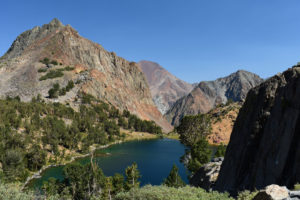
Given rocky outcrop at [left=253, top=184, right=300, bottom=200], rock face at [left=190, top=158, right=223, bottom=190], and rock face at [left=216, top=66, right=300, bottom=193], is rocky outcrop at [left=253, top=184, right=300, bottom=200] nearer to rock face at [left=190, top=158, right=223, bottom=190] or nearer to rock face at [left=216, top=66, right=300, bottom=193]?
rock face at [left=216, top=66, right=300, bottom=193]

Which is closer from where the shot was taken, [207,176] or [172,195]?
[172,195]

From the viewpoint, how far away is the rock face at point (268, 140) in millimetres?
21188

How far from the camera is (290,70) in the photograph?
26.8 metres

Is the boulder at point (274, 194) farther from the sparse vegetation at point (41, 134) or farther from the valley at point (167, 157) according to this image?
the sparse vegetation at point (41, 134)

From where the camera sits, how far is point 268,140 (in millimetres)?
24922

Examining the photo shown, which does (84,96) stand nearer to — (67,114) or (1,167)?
(67,114)

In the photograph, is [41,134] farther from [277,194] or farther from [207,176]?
[277,194]

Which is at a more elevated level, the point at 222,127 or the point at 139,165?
the point at 222,127

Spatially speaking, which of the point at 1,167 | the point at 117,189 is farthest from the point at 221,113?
the point at 1,167

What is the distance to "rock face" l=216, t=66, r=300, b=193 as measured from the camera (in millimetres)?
21188

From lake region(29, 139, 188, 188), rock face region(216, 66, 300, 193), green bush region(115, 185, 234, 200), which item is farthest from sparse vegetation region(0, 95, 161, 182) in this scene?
rock face region(216, 66, 300, 193)

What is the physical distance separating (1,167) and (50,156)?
950 inches

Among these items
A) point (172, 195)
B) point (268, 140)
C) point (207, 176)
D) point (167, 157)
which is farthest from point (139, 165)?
point (172, 195)

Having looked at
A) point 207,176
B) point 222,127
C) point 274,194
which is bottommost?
point 207,176
